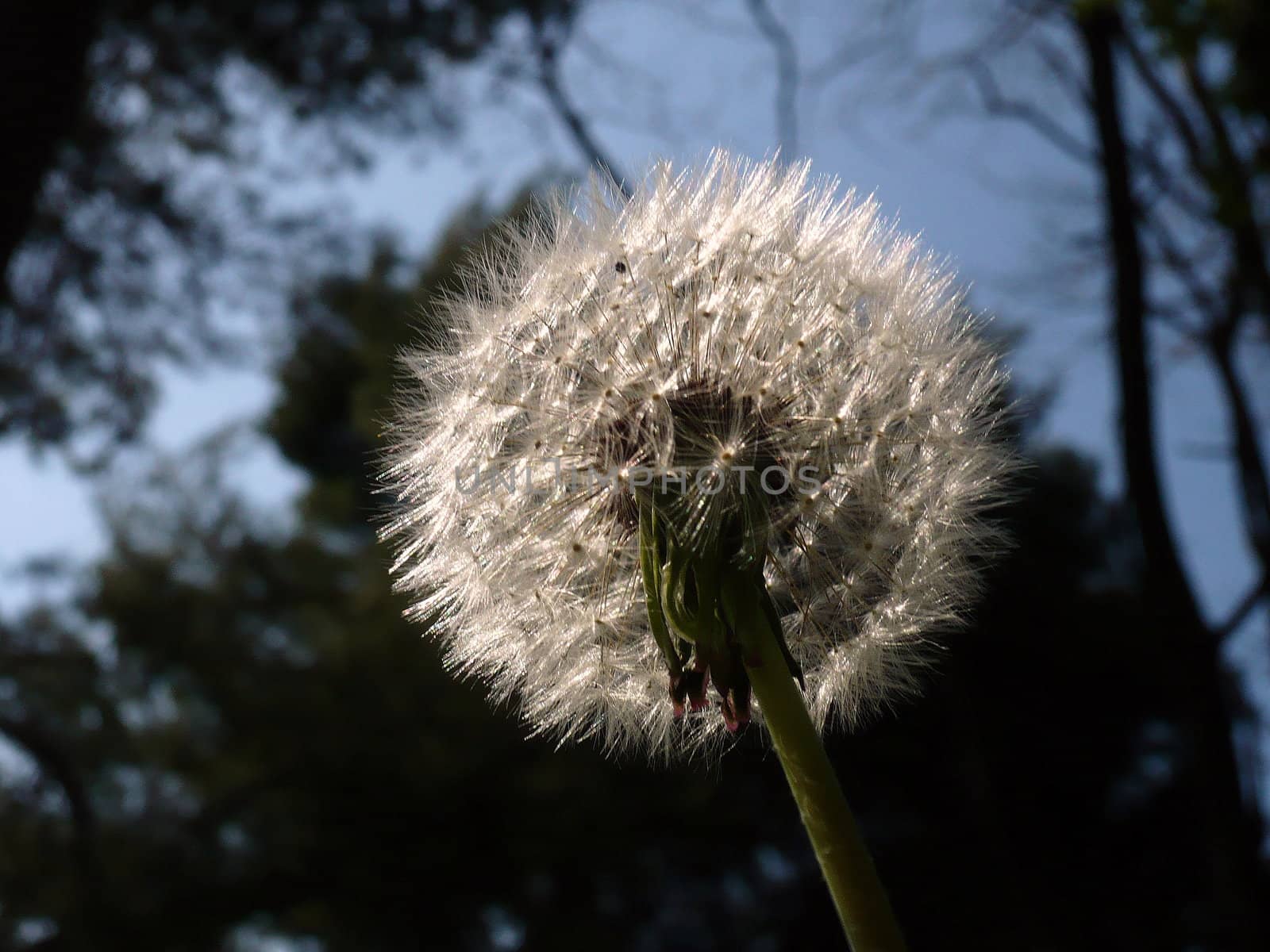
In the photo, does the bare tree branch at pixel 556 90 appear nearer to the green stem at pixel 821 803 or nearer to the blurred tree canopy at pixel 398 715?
the blurred tree canopy at pixel 398 715

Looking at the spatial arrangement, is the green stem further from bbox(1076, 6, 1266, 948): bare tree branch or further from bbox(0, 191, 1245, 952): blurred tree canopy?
bbox(0, 191, 1245, 952): blurred tree canopy

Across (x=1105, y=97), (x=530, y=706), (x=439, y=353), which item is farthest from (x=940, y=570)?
(x=1105, y=97)

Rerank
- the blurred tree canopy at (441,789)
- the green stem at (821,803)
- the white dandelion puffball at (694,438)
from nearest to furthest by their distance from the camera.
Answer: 1. the green stem at (821,803)
2. the white dandelion puffball at (694,438)
3. the blurred tree canopy at (441,789)

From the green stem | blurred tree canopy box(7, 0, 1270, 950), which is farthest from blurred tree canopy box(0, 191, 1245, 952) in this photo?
the green stem

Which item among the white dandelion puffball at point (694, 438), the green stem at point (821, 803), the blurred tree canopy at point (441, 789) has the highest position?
the blurred tree canopy at point (441, 789)

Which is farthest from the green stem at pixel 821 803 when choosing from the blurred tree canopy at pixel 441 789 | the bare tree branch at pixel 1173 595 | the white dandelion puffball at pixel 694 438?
the blurred tree canopy at pixel 441 789

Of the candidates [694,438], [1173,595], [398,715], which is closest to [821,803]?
[694,438]

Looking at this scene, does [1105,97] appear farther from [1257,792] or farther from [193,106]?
[193,106]

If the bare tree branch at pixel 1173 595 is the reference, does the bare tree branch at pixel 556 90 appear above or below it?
above
